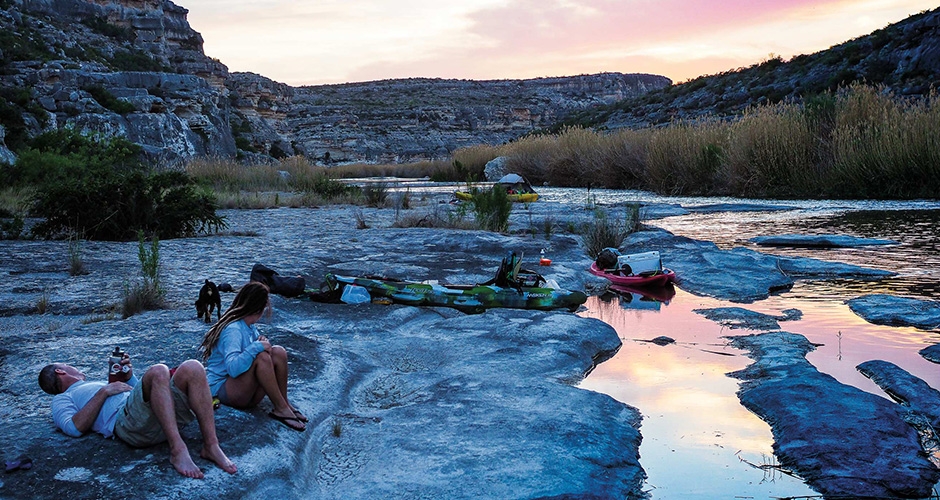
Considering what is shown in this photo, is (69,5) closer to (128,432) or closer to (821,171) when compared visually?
(821,171)

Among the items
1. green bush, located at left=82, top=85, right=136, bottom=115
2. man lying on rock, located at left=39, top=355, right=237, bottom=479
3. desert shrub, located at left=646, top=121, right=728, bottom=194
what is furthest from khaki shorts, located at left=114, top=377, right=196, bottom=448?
green bush, located at left=82, top=85, right=136, bottom=115

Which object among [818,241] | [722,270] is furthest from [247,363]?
[818,241]

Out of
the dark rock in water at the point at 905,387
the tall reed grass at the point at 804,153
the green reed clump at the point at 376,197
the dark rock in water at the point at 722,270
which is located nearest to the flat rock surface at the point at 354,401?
the dark rock in water at the point at 905,387

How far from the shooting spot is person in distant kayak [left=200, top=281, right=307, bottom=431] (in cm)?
432

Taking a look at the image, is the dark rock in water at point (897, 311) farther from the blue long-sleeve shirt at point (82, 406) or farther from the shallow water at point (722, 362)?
the blue long-sleeve shirt at point (82, 406)

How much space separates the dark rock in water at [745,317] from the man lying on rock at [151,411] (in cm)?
478

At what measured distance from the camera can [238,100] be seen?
56688 millimetres

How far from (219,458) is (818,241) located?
33.9 feet

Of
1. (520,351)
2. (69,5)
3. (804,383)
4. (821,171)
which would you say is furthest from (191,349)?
(69,5)

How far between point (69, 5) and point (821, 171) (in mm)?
45558

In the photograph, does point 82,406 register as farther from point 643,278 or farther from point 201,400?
point 643,278

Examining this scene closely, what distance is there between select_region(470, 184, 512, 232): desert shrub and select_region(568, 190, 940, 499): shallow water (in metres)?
4.10

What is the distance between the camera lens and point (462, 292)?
24.8ft

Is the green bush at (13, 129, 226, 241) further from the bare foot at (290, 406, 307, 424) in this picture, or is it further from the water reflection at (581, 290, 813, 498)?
the bare foot at (290, 406, 307, 424)
